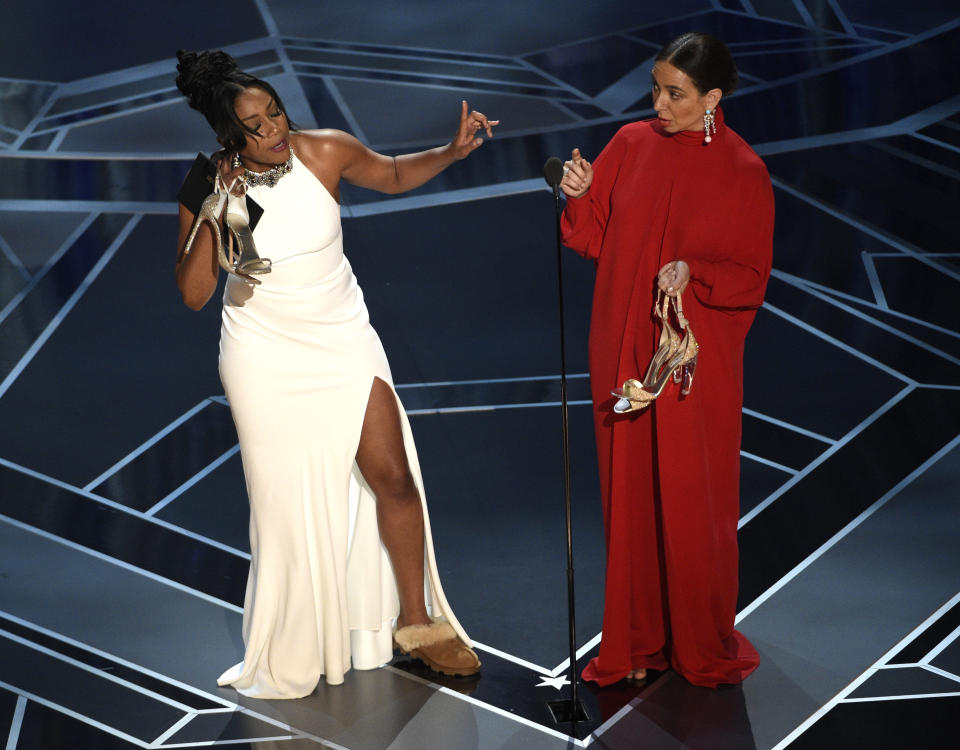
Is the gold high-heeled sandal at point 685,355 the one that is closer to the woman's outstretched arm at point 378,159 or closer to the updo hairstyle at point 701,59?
the updo hairstyle at point 701,59

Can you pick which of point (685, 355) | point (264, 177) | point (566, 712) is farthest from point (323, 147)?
point (566, 712)

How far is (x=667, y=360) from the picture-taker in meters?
3.47

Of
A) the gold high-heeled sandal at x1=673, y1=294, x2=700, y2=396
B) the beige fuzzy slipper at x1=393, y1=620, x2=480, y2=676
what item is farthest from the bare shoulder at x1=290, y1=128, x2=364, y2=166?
the beige fuzzy slipper at x1=393, y1=620, x2=480, y2=676

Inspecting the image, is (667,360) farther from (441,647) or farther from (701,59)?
(441,647)

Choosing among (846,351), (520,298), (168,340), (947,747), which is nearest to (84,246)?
(168,340)

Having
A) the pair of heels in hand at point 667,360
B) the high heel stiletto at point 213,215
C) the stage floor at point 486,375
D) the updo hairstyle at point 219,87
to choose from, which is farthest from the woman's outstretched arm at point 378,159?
the stage floor at point 486,375

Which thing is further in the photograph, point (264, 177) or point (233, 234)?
point (264, 177)

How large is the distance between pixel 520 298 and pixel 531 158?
1.83 meters

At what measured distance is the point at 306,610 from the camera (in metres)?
3.73

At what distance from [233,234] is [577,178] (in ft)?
2.96

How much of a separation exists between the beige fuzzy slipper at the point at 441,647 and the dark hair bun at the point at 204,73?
5.05ft

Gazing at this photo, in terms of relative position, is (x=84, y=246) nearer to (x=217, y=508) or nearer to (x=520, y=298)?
(x=520, y=298)

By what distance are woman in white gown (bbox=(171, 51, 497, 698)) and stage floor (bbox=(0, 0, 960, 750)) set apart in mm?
160

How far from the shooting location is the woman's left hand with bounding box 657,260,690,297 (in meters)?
3.40
